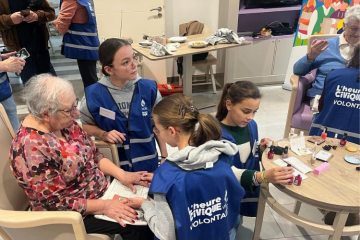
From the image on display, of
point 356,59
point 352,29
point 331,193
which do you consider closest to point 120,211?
point 331,193

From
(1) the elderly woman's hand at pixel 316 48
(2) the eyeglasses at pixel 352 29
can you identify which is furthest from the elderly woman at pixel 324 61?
(2) the eyeglasses at pixel 352 29

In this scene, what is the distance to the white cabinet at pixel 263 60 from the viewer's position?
13.5 ft

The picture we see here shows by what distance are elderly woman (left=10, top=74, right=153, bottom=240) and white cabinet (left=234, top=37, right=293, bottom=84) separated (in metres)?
3.17

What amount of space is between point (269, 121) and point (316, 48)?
4.28 feet

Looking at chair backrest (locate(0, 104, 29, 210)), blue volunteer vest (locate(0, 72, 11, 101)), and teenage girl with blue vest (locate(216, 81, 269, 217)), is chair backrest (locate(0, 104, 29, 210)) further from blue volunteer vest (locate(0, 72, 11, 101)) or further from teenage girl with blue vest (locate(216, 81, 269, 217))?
teenage girl with blue vest (locate(216, 81, 269, 217))

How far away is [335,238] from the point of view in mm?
1332

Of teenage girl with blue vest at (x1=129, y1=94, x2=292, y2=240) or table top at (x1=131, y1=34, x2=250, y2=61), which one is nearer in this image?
teenage girl with blue vest at (x1=129, y1=94, x2=292, y2=240)

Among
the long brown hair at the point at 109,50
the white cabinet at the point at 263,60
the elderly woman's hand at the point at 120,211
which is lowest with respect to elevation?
the white cabinet at the point at 263,60

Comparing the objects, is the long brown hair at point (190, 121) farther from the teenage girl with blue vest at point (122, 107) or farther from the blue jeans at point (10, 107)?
the blue jeans at point (10, 107)

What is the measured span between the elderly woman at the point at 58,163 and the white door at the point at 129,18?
281 cm

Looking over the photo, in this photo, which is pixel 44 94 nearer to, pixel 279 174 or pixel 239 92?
Answer: pixel 239 92

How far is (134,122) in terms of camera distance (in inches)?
66.2

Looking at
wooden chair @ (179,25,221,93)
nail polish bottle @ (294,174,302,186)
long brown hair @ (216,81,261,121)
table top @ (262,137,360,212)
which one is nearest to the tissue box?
table top @ (262,137,360,212)

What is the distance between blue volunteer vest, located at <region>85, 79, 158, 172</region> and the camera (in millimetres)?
1630
